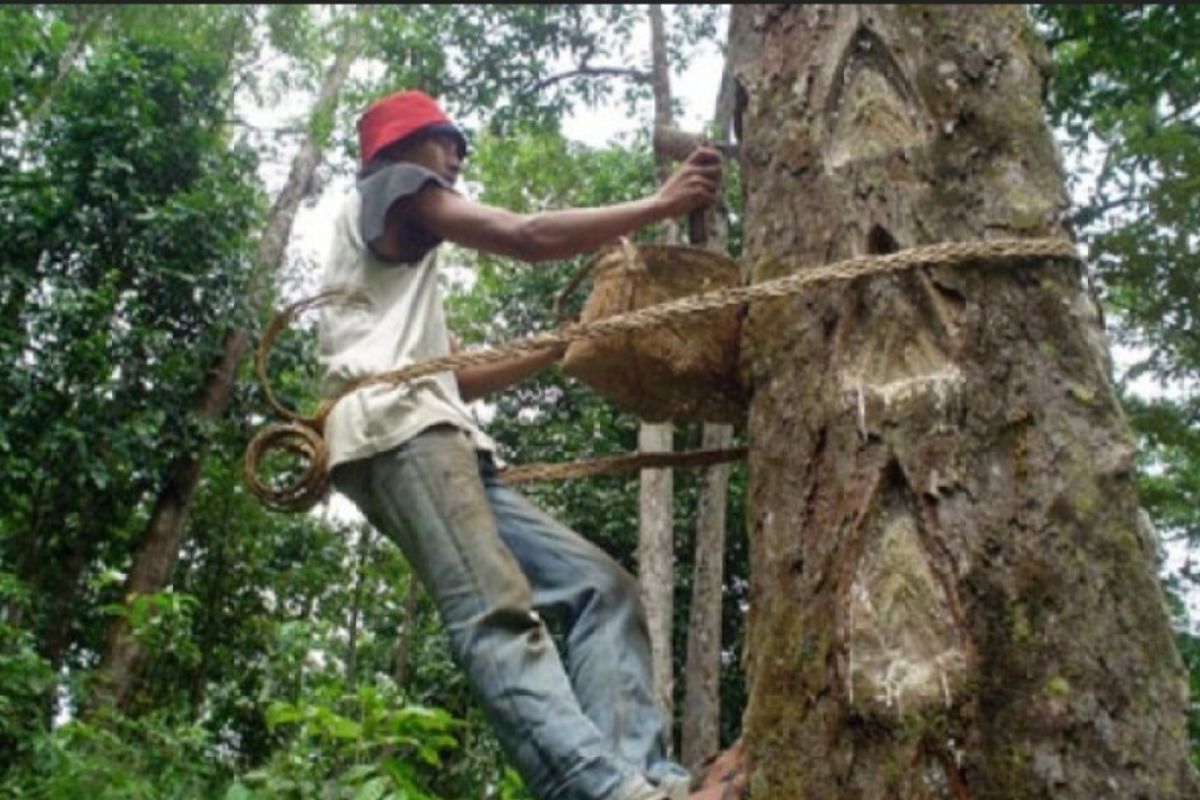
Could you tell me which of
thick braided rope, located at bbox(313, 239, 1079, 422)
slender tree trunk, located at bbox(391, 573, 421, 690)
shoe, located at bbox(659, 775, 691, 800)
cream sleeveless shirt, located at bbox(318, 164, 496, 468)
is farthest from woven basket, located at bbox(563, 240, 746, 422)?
slender tree trunk, located at bbox(391, 573, 421, 690)

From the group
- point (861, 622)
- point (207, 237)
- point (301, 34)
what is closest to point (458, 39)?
point (207, 237)

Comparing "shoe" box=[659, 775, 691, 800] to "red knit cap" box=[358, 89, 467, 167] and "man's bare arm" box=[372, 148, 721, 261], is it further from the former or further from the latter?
"red knit cap" box=[358, 89, 467, 167]

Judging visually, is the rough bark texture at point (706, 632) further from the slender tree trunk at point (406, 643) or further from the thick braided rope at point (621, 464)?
the thick braided rope at point (621, 464)

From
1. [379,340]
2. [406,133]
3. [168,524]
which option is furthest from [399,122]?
[168,524]

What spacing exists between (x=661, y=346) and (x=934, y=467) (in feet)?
1.97

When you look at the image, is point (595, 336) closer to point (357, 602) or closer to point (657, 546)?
point (657, 546)

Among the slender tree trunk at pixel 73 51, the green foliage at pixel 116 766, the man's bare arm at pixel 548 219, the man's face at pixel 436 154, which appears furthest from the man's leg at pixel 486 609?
the slender tree trunk at pixel 73 51

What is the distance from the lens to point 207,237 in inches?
332

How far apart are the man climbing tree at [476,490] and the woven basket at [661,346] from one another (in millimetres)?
73

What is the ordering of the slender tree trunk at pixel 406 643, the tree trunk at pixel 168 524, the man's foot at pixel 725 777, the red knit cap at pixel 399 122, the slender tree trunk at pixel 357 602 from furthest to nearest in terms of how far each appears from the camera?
1. the slender tree trunk at pixel 357 602
2. the slender tree trunk at pixel 406 643
3. the tree trunk at pixel 168 524
4. the red knit cap at pixel 399 122
5. the man's foot at pixel 725 777

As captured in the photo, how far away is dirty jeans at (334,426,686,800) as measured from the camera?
183 cm

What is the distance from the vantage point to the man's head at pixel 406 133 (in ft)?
7.75

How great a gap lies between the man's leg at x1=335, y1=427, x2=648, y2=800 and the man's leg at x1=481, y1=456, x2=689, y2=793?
174mm

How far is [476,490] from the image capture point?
6.76 feet
